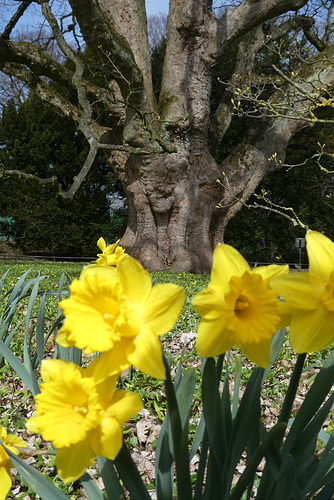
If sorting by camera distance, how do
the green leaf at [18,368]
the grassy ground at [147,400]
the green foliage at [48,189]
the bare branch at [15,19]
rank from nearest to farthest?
the green leaf at [18,368] → the grassy ground at [147,400] → the bare branch at [15,19] → the green foliage at [48,189]

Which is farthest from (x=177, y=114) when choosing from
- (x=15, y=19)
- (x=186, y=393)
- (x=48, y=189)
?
(x=186, y=393)

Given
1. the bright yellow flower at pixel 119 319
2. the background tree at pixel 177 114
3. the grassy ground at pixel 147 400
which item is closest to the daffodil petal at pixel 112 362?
the bright yellow flower at pixel 119 319

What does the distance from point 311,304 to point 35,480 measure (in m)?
0.47

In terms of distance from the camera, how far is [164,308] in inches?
20.5

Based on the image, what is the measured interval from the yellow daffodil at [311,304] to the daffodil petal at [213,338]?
3.5 inches

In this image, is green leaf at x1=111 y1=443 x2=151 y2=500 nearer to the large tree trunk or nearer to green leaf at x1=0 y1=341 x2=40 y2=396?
green leaf at x1=0 y1=341 x2=40 y2=396

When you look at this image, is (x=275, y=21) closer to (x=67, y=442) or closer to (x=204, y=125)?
(x=204, y=125)

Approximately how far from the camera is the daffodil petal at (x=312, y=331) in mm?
537

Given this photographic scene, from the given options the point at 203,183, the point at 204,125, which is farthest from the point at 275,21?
the point at 203,183

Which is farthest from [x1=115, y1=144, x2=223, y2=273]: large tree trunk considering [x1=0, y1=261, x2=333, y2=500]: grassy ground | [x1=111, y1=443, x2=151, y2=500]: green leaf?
[x1=111, y1=443, x2=151, y2=500]: green leaf

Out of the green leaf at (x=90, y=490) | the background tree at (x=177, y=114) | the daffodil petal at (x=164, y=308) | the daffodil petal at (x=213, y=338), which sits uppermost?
the background tree at (x=177, y=114)

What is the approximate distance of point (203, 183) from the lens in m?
8.05

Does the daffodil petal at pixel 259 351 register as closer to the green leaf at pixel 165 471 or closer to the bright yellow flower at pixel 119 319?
the bright yellow flower at pixel 119 319

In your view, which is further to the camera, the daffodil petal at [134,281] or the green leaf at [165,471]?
the green leaf at [165,471]
